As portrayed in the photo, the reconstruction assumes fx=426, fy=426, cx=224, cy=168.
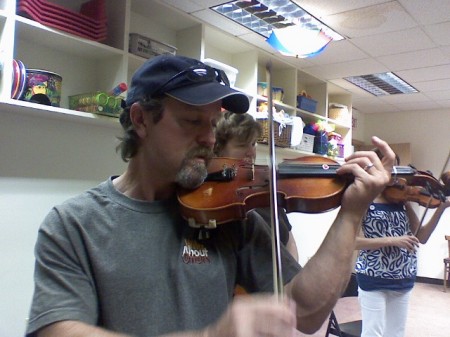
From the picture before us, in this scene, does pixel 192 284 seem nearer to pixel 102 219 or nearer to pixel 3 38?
pixel 102 219

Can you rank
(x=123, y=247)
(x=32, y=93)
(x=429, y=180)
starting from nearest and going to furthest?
(x=123, y=247)
(x=429, y=180)
(x=32, y=93)

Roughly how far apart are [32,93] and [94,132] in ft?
1.64

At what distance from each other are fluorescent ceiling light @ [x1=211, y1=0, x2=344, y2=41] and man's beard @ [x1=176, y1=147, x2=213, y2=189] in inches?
71.4

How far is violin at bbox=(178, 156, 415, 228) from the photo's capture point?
986 millimetres

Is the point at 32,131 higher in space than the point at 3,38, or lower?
lower

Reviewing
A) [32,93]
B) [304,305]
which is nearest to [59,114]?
[32,93]

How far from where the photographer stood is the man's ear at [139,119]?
3.25 ft

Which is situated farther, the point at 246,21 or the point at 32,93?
the point at 246,21

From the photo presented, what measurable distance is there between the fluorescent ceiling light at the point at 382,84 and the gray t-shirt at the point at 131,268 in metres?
3.59

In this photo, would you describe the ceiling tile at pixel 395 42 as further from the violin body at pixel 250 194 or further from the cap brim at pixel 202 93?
the cap brim at pixel 202 93

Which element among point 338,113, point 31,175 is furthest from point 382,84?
point 31,175

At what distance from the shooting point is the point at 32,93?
1868 millimetres

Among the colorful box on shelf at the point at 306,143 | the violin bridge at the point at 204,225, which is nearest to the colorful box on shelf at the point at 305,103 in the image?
the colorful box on shelf at the point at 306,143

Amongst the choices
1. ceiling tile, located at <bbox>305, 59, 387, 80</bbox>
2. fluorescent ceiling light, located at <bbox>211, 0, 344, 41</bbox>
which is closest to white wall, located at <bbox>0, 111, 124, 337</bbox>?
fluorescent ceiling light, located at <bbox>211, 0, 344, 41</bbox>
